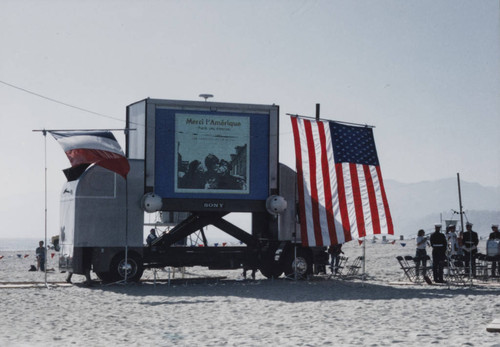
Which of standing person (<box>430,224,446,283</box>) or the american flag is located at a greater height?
the american flag

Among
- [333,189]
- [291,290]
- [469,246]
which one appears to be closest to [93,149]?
[291,290]

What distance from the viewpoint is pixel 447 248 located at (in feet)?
75.7

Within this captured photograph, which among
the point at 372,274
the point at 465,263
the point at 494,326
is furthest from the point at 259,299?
the point at 372,274

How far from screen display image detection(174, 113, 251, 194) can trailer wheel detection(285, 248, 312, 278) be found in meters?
2.60


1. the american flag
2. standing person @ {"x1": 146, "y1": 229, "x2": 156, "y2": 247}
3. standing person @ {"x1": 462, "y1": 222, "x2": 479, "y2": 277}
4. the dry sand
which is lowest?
the dry sand

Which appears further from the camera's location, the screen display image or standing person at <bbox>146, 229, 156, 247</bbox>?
standing person at <bbox>146, 229, 156, 247</bbox>

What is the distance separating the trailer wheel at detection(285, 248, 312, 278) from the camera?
2386 cm

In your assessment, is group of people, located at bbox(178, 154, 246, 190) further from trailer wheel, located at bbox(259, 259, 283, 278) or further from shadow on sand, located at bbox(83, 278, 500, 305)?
shadow on sand, located at bbox(83, 278, 500, 305)

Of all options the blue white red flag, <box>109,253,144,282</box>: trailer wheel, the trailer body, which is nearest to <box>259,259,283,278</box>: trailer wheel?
the trailer body

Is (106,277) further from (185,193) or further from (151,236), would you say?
(185,193)

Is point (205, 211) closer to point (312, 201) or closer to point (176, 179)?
point (176, 179)

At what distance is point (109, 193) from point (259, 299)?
6.30 m

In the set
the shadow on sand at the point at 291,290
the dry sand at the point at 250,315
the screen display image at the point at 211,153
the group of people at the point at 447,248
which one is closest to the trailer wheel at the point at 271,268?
the shadow on sand at the point at 291,290

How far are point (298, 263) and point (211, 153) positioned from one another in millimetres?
4405
